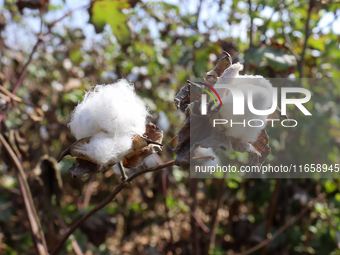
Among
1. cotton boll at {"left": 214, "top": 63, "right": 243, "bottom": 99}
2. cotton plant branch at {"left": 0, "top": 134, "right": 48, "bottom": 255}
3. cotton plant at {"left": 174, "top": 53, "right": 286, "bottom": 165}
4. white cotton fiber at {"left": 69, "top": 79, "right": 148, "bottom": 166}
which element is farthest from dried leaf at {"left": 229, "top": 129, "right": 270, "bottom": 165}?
cotton plant branch at {"left": 0, "top": 134, "right": 48, "bottom": 255}

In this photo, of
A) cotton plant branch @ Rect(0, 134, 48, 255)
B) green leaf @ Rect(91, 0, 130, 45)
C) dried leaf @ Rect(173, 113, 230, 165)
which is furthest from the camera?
green leaf @ Rect(91, 0, 130, 45)

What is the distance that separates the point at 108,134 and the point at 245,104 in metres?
0.29

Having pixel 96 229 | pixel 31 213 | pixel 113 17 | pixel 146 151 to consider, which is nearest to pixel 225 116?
pixel 146 151

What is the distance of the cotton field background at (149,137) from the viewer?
644 millimetres

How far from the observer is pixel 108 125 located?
2.03 feet

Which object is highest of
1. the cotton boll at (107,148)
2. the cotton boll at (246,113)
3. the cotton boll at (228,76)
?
the cotton boll at (228,76)

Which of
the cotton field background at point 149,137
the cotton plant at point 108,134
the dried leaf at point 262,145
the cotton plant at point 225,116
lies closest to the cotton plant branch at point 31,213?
the cotton field background at point 149,137

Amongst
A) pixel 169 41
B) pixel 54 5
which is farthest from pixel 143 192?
pixel 54 5

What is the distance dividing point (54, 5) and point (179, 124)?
1.45m

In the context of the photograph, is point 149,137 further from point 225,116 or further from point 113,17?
point 113,17

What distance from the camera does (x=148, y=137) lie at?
651mm

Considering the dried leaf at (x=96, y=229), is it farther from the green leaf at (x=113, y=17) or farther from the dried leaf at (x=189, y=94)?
the dried leaf at (x=189, y=94)

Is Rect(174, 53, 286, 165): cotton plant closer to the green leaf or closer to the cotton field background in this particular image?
the cotton field background

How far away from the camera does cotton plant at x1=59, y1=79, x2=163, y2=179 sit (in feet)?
1.98
